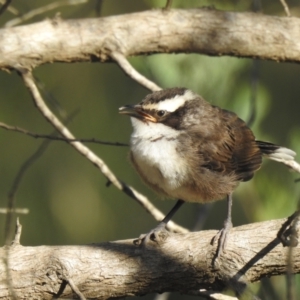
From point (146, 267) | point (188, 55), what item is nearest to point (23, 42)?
point (188, 55)

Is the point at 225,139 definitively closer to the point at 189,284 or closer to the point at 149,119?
the point at 149,119

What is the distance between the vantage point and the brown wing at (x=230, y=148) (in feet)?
17.4

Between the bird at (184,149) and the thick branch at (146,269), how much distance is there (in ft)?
0.80

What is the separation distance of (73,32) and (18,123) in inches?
156

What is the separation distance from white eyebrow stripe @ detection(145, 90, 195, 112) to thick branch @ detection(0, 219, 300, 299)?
1078mm

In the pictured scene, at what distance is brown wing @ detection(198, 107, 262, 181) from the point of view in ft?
17.4

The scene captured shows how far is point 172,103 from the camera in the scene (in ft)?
17.4

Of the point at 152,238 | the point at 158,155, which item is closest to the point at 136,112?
the point at 158,155

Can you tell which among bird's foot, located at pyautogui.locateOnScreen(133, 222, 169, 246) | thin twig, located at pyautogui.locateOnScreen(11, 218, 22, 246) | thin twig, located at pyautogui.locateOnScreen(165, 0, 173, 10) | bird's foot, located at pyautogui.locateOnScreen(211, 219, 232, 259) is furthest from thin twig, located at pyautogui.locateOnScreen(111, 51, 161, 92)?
thin twig, located at pyautogui.locateOnScreen(11, 218, 22, 246)

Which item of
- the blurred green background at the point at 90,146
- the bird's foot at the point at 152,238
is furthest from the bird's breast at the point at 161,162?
the blurred green background at the point at 90,146

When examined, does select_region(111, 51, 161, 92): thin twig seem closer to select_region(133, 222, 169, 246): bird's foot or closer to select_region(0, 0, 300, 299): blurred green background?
select_region(133, 222, 169, 246): bird's foot

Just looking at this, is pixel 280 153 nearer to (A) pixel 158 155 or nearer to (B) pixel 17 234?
→ (A) pixel 158 155

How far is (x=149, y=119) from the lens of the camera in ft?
17.1

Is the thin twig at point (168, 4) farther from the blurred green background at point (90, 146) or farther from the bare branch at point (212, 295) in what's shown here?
the blurred green background at point (90, 146)
